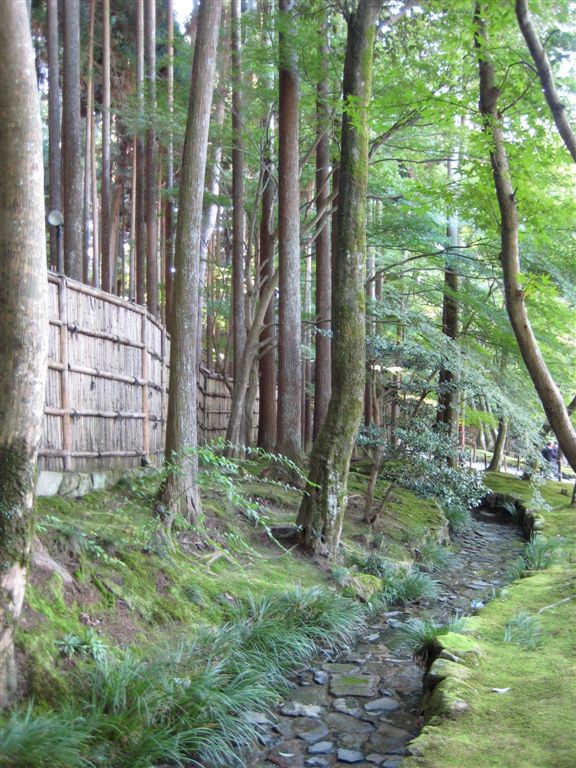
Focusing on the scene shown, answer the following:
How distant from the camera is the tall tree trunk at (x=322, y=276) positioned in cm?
1169

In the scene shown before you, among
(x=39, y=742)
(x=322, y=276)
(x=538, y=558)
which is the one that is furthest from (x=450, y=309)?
(x=39, y=742)

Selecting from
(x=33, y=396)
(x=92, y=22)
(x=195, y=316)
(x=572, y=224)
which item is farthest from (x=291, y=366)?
(x=92, y=22)

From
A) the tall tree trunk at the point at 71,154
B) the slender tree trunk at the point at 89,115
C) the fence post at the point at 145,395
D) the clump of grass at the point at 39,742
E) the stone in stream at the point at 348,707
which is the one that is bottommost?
the stone in stream at the point at 348,707

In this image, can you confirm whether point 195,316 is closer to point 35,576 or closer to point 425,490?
point 35,576

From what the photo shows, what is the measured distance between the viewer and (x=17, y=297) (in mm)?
3377

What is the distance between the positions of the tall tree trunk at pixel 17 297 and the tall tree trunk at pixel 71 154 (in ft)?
27.5

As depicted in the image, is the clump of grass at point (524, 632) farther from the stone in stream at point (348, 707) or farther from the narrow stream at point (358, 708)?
the stone in stream at point (348, 707)

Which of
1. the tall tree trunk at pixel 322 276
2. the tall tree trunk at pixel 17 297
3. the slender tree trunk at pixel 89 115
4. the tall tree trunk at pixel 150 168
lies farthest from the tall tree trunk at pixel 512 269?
the slender tree trunk at pixel 89 115

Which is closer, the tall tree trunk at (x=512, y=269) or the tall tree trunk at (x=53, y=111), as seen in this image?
the tall tree trunk at (x=512, y=269)

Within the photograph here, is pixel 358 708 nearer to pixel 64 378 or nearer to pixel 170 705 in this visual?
pixel 170 705

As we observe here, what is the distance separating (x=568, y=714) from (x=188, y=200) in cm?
560

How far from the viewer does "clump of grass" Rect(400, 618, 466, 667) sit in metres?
5.15

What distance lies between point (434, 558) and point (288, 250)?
497 centimetres

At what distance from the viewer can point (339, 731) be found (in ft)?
14.0
